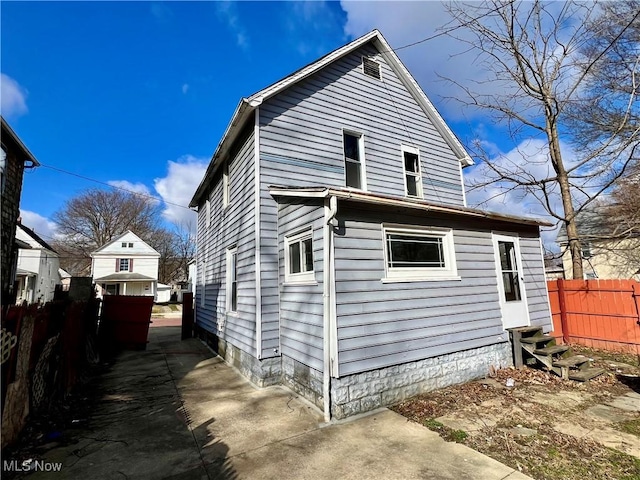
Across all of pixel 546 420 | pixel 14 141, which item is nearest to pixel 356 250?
pixel 546 420

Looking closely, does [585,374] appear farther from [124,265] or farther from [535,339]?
[124,265]

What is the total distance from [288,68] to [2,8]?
4945 mm

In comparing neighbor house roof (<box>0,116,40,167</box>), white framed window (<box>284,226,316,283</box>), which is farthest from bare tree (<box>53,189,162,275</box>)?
white framed window (<box>284,226,316,283</box>)

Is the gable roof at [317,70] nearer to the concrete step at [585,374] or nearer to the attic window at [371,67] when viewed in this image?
the attic window at [371,67]

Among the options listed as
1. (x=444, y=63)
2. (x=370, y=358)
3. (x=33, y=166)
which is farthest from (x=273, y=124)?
(x=33, y=166)

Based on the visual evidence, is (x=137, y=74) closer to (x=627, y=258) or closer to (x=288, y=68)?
(x=288, y=68)

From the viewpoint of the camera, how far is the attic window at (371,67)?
344 inches

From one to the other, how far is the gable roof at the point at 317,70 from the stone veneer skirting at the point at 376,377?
5.18 meters

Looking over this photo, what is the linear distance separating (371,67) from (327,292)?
737cm

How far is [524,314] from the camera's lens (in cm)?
717

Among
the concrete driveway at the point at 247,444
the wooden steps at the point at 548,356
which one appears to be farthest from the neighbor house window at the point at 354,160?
the concrete driveway at the point at 247,444

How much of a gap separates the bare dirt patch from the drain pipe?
47.0 inches

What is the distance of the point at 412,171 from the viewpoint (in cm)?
915

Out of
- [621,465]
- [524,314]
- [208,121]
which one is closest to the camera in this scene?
[621,465]
